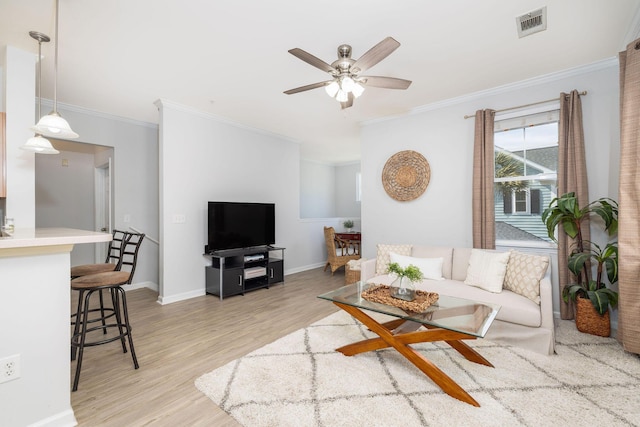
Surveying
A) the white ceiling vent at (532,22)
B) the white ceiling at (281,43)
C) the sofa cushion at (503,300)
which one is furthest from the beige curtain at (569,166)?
the white ceiling vent at (532,22)

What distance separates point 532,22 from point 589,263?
2.34 metres

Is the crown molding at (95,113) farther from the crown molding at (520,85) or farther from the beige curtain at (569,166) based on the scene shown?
the beige curtain at (569,166)

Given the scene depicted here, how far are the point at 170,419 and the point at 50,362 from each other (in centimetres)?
73

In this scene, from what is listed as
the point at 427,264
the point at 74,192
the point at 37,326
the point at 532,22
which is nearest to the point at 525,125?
the point at 532,22

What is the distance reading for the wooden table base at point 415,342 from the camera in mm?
1802

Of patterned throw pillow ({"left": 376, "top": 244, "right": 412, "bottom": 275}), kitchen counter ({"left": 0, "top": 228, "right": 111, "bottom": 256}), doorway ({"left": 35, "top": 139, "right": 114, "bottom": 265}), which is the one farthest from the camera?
doorway ({"left": 35, "top": 139, "right": 114, "bottom": 265})

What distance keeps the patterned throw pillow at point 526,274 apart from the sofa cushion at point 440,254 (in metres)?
0.51

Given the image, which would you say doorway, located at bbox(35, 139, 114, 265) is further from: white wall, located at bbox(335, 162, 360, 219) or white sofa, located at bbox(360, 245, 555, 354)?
white wall, located at bbox(335, 162, 360, 219)

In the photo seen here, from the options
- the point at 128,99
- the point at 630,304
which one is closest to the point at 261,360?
the point at 630,304

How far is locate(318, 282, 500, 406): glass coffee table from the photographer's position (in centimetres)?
180

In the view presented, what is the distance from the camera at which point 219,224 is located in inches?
164

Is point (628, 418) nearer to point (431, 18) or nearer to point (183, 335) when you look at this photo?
point (431, 18)

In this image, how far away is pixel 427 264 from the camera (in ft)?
11.0

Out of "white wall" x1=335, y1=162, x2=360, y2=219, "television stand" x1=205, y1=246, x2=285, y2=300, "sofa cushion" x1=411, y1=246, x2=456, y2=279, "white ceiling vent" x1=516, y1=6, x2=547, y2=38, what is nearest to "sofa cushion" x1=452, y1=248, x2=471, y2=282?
"sofa cushion" x1=411, y1=246, x2=456, y2=279
